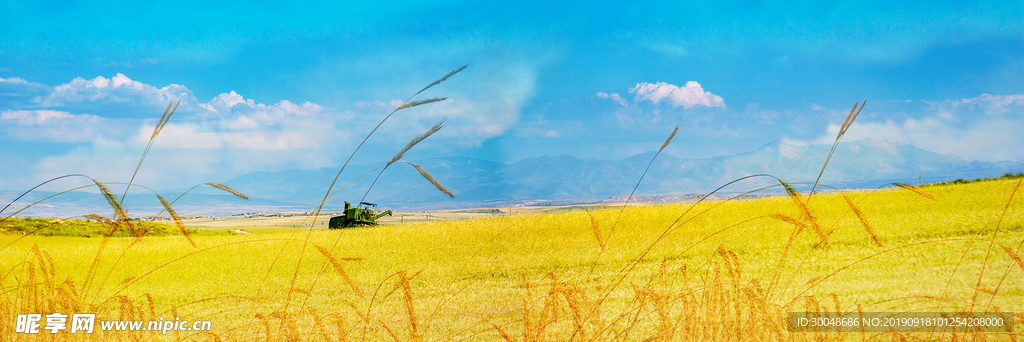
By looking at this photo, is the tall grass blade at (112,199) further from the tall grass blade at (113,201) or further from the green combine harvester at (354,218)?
the green combine harvester at (354,218)

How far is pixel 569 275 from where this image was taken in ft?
28.1

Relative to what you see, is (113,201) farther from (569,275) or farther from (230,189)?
(569,275)

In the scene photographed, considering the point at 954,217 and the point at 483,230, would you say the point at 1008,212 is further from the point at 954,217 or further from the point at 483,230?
the point at 483,230

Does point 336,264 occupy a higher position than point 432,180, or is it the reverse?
point 432,180

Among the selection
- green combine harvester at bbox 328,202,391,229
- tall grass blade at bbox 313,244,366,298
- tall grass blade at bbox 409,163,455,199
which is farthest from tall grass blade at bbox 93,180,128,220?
green combine harvester at bbox 328,202,391,229

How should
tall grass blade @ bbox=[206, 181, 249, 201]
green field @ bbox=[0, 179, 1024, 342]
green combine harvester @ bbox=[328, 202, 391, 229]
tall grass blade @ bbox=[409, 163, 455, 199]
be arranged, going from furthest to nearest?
green combine harvester @ bbox=[328, 202, 391, 229] < green field @ bbox=[0, 179, 1024, 342] < tall grass blade @ bbox=[206, 181, 249, 201] < tall grass blade @ bbox=[409, 163, 455, 199]

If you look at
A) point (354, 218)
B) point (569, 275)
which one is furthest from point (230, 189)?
point (354, 218)

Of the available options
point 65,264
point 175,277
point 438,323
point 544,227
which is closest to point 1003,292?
point 438,323

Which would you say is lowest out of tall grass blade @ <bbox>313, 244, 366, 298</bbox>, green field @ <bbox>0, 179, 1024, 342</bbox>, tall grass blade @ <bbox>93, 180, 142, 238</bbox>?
green field @ <bbox>0, 179, 1024, 342</bbox>

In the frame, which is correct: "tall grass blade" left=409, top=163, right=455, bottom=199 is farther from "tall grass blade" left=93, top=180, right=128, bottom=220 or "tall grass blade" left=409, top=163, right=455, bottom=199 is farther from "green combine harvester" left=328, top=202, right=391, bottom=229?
"green combine harvester" left=328, top=202, right=391, bottom=229

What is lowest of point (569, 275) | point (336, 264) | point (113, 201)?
point (569, 275)

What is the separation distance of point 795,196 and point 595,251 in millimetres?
9448

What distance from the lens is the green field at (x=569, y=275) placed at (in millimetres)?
1958

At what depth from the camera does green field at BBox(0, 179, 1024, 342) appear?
6.42 feet
